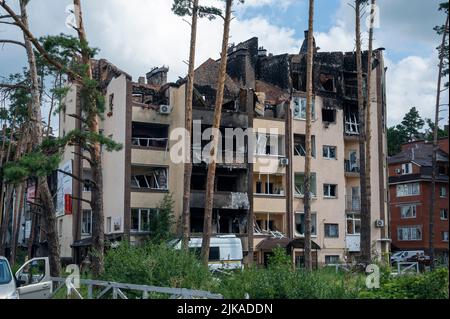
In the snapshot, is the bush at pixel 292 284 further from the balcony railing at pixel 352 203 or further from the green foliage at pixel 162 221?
the balcony railing at pixel 352 203

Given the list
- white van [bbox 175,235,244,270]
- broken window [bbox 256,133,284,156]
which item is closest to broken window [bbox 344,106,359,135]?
broken window [bbox 256,133,284,156]

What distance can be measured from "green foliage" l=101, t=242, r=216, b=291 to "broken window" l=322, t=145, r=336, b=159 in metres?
35.6

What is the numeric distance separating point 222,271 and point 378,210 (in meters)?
40.0

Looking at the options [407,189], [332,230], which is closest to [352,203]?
[332,230]

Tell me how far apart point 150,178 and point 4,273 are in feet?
101

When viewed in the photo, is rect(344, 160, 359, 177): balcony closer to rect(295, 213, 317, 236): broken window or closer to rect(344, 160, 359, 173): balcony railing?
rect(344, 160, 359, 173): balcony railing

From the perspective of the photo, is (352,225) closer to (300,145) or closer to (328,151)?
(328,151)

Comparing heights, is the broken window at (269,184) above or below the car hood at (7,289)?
above

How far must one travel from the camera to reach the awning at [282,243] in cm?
4744

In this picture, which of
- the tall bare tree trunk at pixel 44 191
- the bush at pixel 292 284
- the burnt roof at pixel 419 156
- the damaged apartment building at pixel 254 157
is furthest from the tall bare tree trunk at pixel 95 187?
the burnt roof at pixel 419 156

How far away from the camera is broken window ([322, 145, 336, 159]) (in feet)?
178

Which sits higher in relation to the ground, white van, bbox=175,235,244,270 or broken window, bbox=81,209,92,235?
broken window, bbox=81,209,92,235

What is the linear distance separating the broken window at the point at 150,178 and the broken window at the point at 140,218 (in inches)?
76.4
